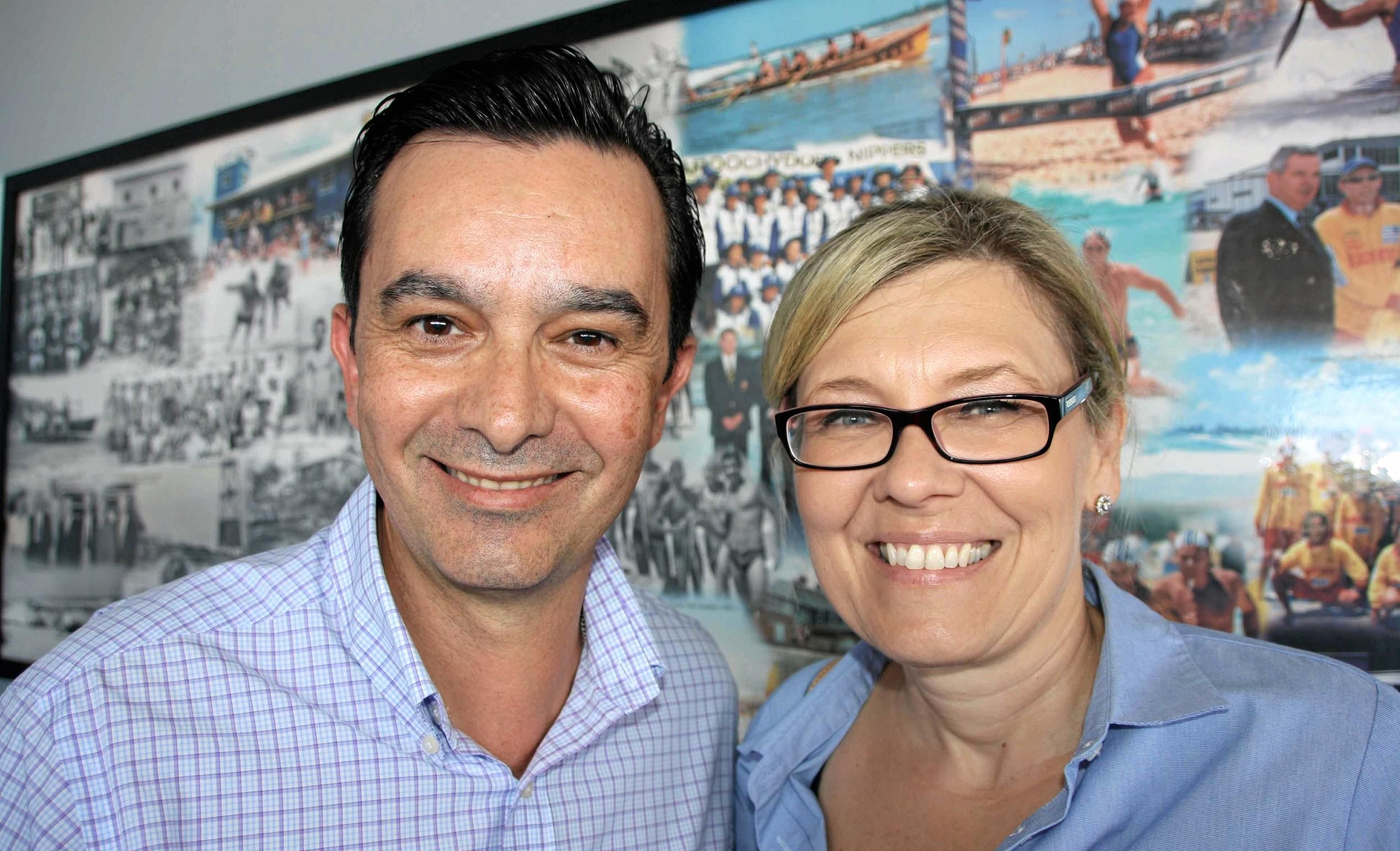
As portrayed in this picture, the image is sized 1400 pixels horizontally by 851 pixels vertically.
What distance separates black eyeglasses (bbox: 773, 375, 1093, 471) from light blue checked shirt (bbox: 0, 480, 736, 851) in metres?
0.43

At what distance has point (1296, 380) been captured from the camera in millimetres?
1208

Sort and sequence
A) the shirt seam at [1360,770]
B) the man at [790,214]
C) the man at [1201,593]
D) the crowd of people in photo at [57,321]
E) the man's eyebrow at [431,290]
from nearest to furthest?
the shirt seam at [1360,770] → the man's eyebrow at [431,290] → the man at [1201,593] → the man at [790,214] → the crowd of people in photo at [57,321]

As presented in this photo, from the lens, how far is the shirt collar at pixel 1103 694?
3.09ft

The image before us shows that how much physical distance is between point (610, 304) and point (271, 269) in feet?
4.56

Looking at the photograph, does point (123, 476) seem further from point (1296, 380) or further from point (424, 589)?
point (1296, 380)

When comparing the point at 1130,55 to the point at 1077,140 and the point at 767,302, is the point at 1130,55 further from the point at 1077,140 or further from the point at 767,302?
the point at 767,302

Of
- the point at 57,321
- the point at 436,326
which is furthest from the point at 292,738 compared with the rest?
the point at 57,321

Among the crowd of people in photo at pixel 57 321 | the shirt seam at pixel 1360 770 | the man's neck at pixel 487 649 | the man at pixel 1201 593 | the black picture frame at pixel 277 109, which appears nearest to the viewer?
the shirt seam at pixel 1360 770

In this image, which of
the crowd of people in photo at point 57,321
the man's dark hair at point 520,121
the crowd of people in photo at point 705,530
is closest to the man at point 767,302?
the crowd of people in photo at point 705,530

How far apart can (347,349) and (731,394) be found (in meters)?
0.65

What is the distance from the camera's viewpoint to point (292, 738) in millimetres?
1000

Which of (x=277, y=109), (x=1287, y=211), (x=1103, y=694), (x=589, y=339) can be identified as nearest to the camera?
(x=1103, y=694)

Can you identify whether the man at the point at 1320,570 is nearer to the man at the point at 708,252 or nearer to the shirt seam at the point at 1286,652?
the shirt seam at the point at 1286,652

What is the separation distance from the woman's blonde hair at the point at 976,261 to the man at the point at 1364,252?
34 centimetres
